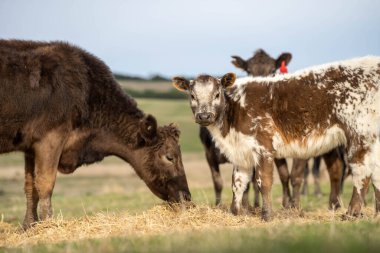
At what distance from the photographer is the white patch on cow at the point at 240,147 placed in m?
10.4

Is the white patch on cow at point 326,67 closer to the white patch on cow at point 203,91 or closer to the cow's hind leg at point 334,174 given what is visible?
the white patch on cow at point 203,91

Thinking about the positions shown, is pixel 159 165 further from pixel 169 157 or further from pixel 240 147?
pixel 240 147

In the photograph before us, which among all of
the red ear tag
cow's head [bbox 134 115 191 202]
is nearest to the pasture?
cow's head [bbox 134 115 191 202]

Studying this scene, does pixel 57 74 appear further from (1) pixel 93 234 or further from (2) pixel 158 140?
(1) pixel 93 234

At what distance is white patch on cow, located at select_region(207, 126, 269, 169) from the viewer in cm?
1038

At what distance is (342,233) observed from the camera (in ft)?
20.7

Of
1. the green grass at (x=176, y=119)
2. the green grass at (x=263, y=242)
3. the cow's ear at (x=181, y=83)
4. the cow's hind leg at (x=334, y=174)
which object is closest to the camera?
the green grass at (x=263, y=242)

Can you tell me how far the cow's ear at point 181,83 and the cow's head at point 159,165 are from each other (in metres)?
1.03

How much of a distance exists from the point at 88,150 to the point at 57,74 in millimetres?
1552

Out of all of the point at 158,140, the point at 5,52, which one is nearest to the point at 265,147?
the point at 158,140

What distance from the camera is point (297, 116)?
34.0ft

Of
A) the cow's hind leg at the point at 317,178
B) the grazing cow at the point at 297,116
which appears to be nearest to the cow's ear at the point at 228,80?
the grazing cow at the point at 297,116

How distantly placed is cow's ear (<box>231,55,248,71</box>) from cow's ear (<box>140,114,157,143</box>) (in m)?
5.25

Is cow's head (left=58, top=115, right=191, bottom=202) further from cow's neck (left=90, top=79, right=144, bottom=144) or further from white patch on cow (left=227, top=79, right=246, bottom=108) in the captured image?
white patch on cow (left=227, top=79, right=246, bottom=108)
